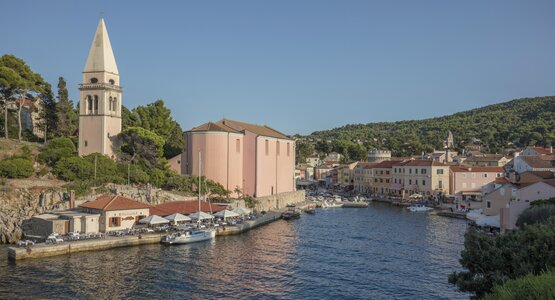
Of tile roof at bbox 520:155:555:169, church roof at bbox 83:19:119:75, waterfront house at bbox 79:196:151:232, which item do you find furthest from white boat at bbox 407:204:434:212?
church roof at bbox 83:19:119:75

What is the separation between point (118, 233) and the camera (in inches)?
1174

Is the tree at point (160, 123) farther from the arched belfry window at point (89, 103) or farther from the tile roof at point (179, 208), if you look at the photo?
the tile roof at point (179, 208)

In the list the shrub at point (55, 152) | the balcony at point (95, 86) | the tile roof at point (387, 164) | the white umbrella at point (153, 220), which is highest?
the balcony at point (95, 86)

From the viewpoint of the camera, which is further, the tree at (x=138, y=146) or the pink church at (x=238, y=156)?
the pink church at (x=238, y=156)

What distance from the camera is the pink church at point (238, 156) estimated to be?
4675 centimetres

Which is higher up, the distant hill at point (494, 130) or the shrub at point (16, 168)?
the distant hill at point (494, 130)

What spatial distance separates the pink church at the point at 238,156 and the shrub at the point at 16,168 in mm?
14938

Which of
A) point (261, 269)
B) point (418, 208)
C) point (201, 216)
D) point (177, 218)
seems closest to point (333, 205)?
point (418, 208)

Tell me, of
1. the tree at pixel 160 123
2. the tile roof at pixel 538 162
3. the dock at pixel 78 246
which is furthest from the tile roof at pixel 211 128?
the tile roof at pixel 538 162

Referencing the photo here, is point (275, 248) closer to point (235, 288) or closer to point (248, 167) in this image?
point (235, 288)

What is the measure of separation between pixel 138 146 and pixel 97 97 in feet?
18.6

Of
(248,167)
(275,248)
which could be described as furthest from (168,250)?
(248,167)

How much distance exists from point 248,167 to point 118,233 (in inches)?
863

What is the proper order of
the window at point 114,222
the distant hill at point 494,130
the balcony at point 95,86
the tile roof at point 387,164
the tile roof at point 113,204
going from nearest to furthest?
the window at point 114,222 → the tile roof at point 113,204 → the balcony at point 95,86 → the tile roof at point 387,164 → the distant hill at point 494,130
